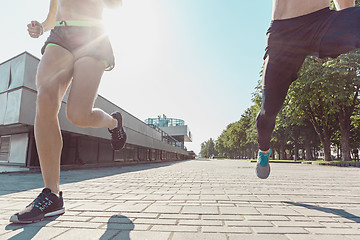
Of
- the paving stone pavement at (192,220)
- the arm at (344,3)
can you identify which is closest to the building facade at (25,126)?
the paving stone pavement at (192,220)

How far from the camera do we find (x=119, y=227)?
1729 mm

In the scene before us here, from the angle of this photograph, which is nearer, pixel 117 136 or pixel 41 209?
pixel 41 209

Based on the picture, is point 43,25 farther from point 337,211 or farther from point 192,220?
point 337,211

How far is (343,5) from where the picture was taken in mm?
2221

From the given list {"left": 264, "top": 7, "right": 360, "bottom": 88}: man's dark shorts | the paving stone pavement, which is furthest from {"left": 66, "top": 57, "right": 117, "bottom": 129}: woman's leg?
{"left": 264, "top": 7, "right": 360, "bottom": 88}: man's dark shorts

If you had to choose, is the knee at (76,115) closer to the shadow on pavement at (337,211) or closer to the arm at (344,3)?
the shadow on pavement at (337,211)

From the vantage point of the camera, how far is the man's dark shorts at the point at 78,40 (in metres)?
2.22

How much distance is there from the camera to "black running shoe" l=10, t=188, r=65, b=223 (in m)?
1.81

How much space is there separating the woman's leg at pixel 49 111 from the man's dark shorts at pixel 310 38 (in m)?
1.96

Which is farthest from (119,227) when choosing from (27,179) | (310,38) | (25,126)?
(25,126)

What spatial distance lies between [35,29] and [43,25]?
0.24 metres

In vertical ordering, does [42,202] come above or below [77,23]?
below

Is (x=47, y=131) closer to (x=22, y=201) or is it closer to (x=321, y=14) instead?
(x=22, y=201)

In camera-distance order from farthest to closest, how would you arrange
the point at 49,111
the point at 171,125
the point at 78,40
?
the point at 171,125, the point at 78,40, the point at 49,111
